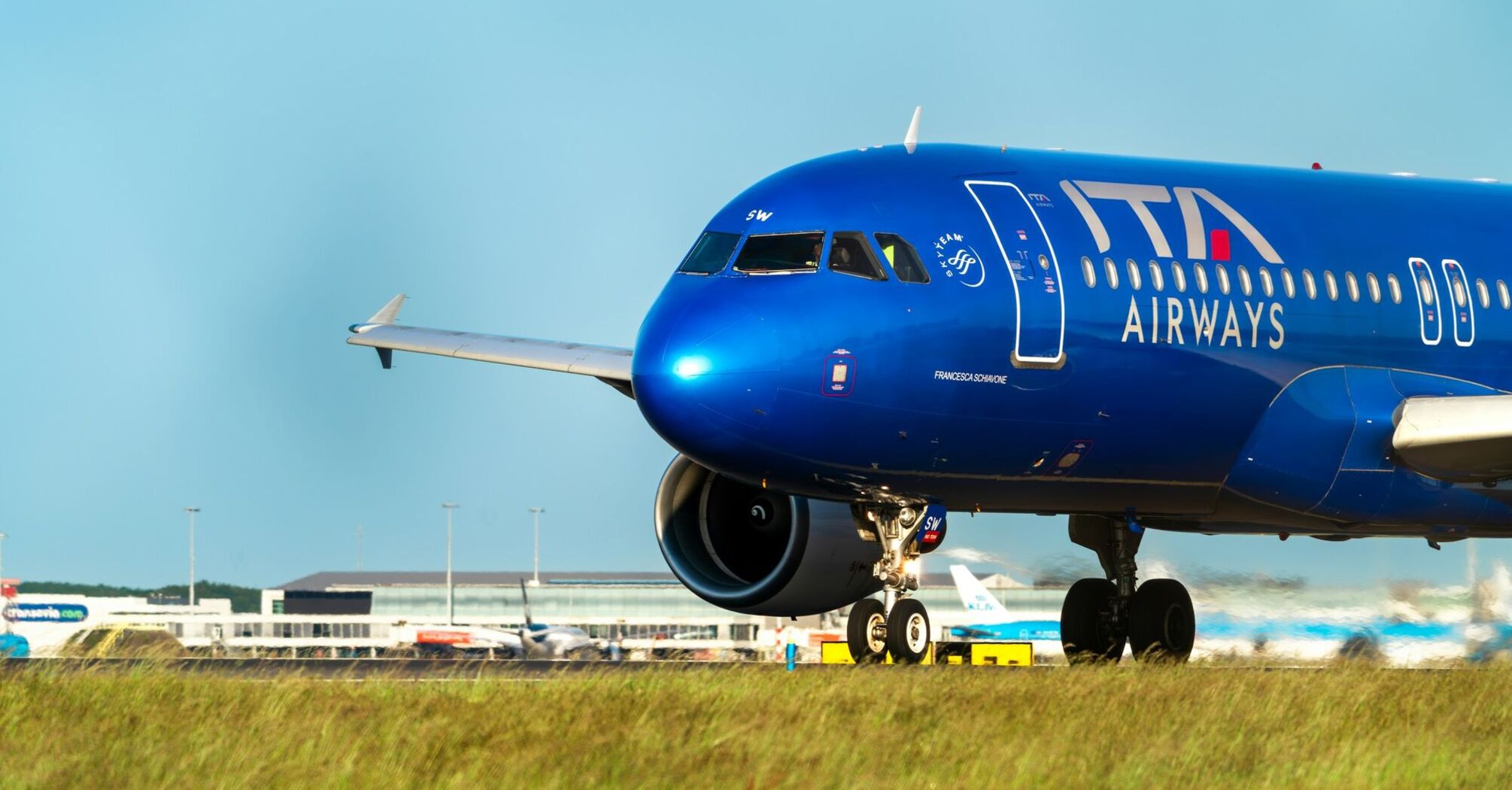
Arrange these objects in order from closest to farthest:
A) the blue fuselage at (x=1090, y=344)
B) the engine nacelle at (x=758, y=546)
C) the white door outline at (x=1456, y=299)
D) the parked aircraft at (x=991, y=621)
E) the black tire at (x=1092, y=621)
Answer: the blue fuselage at (x=1090, y=344)
the engine nacelle at (x=758, y=546)
the white door outline at (x=1456, y=299)
the black tire at (x=1092, y=621)
the parked aircraft at (x=991, y=621)

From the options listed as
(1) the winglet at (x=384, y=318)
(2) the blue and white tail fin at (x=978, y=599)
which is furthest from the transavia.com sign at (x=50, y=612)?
(1) the winglet at (x=384, y=318)

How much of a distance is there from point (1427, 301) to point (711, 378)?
8164 mm

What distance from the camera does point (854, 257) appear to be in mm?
16891

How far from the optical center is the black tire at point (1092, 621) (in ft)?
71.8

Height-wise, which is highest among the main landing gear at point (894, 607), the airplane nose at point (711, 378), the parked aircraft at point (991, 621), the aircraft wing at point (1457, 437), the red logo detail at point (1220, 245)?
the red logo detail at point (1220, 245)

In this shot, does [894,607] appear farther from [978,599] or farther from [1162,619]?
[978,599]

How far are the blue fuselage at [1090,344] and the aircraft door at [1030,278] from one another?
0.08 ft

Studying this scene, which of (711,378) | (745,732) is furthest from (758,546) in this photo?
(745,732)

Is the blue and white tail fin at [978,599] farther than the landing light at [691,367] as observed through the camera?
Yes

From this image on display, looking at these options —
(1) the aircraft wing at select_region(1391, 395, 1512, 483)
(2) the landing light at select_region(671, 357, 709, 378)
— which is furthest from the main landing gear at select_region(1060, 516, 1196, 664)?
(2) the landing light at select_region(671, 357, 709, 378)

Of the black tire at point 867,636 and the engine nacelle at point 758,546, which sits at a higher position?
the engine nacelle at point 758,546

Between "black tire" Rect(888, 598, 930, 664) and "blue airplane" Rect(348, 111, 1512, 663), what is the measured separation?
3cm

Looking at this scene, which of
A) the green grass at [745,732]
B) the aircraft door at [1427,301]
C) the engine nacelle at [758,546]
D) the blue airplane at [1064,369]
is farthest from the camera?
the aircraft door at [1427,301]

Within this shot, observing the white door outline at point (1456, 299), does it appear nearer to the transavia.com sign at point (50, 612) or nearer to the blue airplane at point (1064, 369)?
the blue airplane at point (1064, 369)
